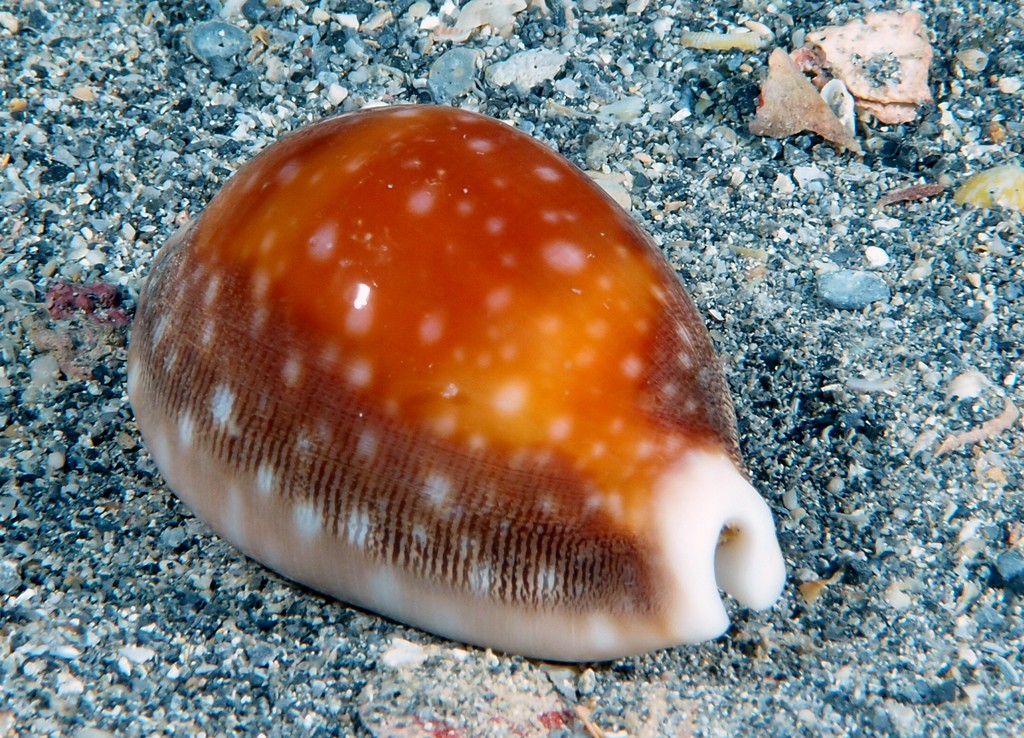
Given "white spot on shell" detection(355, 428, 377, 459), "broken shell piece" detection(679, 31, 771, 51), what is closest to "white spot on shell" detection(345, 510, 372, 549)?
"white spot on shell" detection(355, 428, 377, 459)

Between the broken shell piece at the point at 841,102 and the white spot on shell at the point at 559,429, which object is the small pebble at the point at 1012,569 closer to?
the white spot on shell at the point at 559,429

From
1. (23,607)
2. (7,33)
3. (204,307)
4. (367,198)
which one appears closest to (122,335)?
(204,307)

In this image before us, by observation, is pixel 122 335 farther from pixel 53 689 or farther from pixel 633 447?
pixel 633 447

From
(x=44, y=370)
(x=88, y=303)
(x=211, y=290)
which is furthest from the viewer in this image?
(x=88, y=303)

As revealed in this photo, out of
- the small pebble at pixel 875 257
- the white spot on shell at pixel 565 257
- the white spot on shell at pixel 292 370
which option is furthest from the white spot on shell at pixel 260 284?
the small pebble at pixel 875 257

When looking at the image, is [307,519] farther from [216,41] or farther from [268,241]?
[216,41]

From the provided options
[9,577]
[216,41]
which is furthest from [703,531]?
[216,41]
